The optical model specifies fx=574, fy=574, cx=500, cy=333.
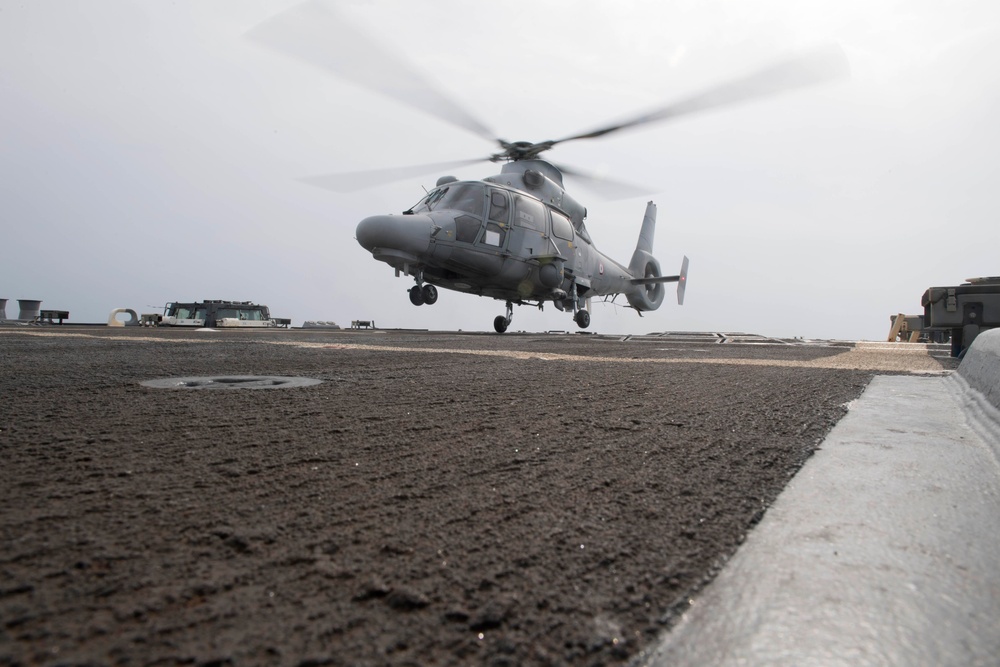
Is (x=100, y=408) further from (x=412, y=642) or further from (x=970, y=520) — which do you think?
(x=970, y=520)

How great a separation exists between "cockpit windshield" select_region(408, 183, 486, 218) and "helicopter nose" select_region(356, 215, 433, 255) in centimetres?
128

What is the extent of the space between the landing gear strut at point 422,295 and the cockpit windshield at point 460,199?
5.85 feet

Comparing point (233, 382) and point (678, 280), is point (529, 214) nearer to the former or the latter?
point (678, 280)

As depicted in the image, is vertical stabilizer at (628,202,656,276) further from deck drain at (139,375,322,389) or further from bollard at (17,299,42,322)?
bollard at (17,299,42,322)

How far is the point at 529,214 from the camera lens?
14.9 m

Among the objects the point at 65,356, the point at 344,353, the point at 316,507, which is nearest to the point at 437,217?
the point at 344,353

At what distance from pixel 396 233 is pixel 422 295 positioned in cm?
217

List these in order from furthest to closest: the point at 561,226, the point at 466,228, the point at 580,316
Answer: the point at 580,316, the point at 561,226, the point at 466,228

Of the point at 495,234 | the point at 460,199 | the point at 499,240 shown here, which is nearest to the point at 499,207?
the point at 495,234

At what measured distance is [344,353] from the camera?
234 inches

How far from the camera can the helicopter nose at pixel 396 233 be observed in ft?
39.4

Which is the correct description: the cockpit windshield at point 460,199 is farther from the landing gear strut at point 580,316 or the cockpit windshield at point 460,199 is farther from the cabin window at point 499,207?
the landing gear strut at point 580,316

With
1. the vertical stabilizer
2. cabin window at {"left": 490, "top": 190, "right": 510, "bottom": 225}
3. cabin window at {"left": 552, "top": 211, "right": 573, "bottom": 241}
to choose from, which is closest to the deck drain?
cabin window at {"left": 490, "top": 190, "right": 510, "bottom": 225}

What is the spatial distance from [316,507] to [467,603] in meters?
0.53
